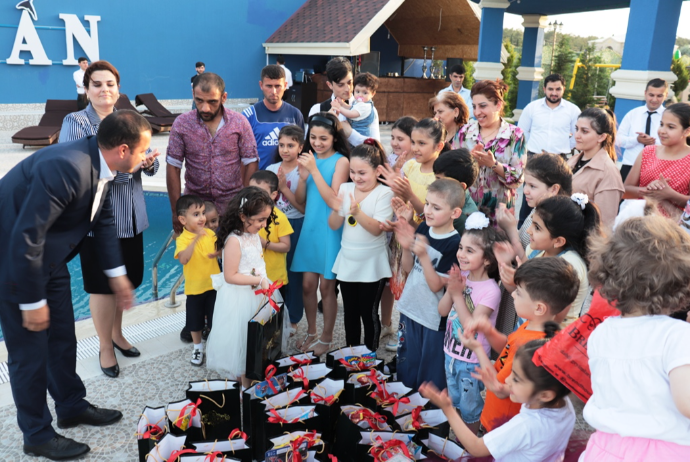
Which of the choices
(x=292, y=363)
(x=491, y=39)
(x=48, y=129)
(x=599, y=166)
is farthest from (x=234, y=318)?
(x=48, y=129)

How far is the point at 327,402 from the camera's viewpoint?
2.28m

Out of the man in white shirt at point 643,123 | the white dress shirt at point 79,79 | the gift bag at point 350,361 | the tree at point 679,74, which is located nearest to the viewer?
the gift bag at point 350,361

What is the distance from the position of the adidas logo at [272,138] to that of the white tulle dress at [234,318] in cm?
107

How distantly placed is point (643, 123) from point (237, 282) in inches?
175

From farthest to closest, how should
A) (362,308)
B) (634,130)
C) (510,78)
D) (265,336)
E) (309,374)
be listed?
(510,78) → (634,130) → (362,308) → (265,336) → (309,374)

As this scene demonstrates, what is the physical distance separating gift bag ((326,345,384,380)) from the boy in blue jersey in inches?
66.1

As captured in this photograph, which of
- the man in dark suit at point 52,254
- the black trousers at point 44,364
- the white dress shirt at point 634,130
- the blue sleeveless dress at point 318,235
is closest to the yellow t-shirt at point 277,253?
the blue sleeveless dress at point 318,235

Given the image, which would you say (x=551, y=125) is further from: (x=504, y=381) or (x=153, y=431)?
(x=153, y=431)

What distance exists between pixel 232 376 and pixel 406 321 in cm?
101

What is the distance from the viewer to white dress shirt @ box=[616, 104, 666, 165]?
16.9 ft

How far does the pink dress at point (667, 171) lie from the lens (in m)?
3.42

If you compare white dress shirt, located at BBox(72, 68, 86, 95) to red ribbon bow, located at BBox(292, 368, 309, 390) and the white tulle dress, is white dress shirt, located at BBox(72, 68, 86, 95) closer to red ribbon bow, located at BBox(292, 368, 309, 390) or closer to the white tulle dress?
the white tulle dress

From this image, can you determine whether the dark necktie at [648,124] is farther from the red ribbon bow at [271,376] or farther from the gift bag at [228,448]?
the gift bag at [228,448]

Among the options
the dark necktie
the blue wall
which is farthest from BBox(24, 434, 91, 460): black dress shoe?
the blue wall
